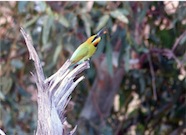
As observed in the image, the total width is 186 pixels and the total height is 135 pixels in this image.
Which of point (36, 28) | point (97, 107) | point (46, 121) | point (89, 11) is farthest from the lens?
point (97, 107)

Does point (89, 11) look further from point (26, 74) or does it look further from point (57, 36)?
point (26, 74)

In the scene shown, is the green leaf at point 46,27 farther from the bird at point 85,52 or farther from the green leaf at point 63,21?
the bird at point 85,52

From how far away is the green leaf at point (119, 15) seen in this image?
1602 millimetres

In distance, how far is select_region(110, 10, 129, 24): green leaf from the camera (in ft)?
5.26

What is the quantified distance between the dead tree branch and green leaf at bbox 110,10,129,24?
0.80 m

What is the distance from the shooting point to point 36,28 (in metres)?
1.90

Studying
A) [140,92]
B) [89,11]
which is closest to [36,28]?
[89,11]

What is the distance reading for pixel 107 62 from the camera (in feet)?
5.71

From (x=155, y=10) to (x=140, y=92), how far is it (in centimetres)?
40

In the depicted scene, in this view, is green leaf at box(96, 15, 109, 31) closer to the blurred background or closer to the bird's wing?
the blurred background

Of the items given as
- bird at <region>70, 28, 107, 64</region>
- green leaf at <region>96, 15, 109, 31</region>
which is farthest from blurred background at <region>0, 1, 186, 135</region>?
bird at <region>70, 28, 107, 64</region>

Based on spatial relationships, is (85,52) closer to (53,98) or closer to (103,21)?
(53,98)

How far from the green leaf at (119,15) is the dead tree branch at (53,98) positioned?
0.80 meters

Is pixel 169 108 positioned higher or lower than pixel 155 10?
lower
